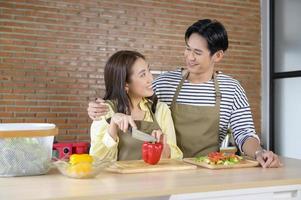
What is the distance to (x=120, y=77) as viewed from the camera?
219 centimetres

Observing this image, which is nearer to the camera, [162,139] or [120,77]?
[162,139]

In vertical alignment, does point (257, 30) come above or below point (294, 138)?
above

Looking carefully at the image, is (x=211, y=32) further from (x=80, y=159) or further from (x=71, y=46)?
(x=71, y=46)

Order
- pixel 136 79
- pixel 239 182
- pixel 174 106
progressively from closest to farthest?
1. pixel 239 182
2. pixel 136 79
3. pixel 174 106

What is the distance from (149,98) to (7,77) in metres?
3.34

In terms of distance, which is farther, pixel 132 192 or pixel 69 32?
pixel 69 32

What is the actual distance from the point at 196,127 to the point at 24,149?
1134mm

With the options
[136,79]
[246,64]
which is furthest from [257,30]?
[136,79]

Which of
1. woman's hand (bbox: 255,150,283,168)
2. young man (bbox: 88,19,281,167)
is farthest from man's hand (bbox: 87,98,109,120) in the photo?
woman's hand (bbox: 255,150,283,168)

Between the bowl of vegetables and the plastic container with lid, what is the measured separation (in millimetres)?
79

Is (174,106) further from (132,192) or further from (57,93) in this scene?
(57,93)

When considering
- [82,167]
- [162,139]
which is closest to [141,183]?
[82,167]

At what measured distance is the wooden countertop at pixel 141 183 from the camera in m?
1.37

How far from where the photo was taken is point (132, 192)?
141 centimetres
